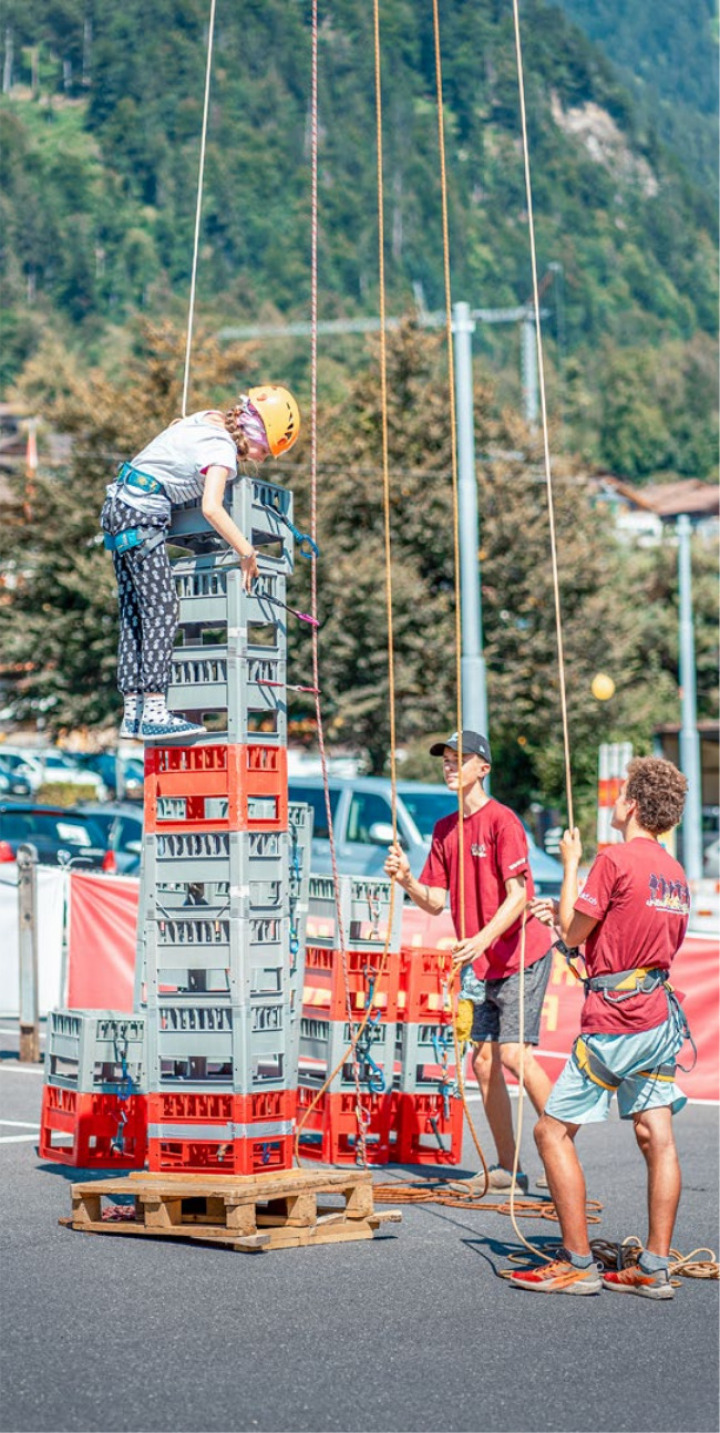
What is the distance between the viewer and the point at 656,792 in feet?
22.2

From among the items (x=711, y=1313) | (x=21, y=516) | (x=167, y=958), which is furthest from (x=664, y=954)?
(x=21, y=516)

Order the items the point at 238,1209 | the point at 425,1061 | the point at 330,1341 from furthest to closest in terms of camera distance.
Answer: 1. the point at 425,1061
2. the point at 238,1209
3. the point at 330,1341

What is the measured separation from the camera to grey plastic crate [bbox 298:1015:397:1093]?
9180 millimetres

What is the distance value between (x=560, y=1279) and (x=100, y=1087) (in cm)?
241

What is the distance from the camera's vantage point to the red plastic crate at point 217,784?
6.96m

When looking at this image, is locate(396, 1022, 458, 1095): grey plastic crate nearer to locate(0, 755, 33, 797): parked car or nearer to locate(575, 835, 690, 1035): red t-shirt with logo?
locate(575, 835, 690, 1035): red t-shirt with logo

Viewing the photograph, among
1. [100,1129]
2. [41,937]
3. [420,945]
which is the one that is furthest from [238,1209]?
[41,937]

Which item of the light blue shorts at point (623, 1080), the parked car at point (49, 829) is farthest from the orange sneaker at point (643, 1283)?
the parked car at point (49, 829)

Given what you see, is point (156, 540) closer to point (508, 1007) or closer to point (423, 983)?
point (508, 1007)

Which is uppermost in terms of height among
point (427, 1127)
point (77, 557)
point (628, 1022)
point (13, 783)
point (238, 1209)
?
point (77, 557)

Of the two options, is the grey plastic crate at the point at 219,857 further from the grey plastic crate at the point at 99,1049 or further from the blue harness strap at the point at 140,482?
the grey plastic crate at the point at 99,1049

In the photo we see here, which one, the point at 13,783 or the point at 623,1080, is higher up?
the point at 13,783

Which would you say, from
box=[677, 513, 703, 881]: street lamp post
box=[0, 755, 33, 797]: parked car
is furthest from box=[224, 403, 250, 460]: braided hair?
box=[0, 755, 33, 797]: parked car

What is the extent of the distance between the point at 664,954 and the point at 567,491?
33.4m
